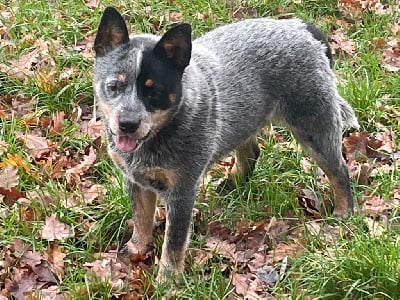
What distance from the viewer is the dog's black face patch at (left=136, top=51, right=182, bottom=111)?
3643 mm

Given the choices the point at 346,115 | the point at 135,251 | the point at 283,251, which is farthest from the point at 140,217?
the point at 346,115

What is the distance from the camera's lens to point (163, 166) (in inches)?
158

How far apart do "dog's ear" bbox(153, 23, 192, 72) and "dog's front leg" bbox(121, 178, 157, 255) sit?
933 millimetres

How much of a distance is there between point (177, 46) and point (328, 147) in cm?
150

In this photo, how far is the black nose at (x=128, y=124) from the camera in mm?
3599

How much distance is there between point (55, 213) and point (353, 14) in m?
4.08

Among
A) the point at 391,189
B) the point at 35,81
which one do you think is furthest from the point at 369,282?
the point at 35,81

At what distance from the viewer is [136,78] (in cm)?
364

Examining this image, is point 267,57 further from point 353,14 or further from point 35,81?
point 353,14

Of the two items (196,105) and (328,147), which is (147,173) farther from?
(328,147)

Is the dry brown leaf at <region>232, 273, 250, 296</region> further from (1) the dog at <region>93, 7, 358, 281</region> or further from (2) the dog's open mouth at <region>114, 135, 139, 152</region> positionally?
(2) the dog's open mouth at <region>114, 135, 139, 152</region>

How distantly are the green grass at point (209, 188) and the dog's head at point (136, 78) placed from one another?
36.0 inches

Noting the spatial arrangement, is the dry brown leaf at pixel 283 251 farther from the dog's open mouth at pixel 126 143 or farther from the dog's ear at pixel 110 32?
the dog's ear at pixel 110 32

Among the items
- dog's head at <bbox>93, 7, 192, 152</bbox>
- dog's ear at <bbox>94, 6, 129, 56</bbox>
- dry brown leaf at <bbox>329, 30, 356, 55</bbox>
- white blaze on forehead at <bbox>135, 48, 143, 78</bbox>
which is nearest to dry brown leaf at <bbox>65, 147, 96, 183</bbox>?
dog's head at <bbox>93, 7, 192, 152</bbox>
